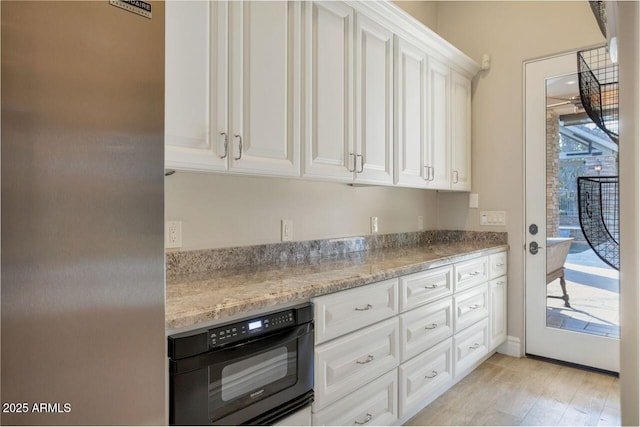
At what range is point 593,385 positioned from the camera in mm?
2570

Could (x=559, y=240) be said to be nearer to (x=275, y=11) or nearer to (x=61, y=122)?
(x=275, y=11)

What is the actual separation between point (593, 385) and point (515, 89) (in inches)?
91.3

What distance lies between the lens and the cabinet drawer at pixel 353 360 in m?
1.49

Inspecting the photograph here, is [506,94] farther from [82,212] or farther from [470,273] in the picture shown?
[82,212]

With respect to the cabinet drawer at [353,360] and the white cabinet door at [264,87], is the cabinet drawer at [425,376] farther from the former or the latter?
the white cabinet door at [264,87]

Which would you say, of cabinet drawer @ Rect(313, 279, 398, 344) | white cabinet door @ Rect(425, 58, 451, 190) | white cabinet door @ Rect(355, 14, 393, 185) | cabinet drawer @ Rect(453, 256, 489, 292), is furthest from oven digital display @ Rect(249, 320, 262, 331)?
white cabinet door @ Rect(425, 58, 451, 190)

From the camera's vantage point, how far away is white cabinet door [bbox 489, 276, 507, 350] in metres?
2.91

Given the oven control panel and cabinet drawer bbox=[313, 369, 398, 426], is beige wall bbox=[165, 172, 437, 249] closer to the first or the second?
the oven control panel

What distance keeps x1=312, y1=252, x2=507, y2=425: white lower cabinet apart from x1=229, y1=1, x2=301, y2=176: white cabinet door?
2.21 feet

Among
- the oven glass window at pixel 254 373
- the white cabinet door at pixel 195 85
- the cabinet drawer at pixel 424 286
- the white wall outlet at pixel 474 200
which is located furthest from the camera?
the white wall outlet at pixel 474 200

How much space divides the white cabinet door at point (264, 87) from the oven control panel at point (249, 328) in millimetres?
629

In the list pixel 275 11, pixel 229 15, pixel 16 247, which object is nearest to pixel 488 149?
pixel 275 11

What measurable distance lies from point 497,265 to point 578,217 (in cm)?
69

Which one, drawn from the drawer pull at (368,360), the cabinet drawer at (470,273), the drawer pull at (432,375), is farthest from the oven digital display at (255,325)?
the cabinet drawer at (470,273)
